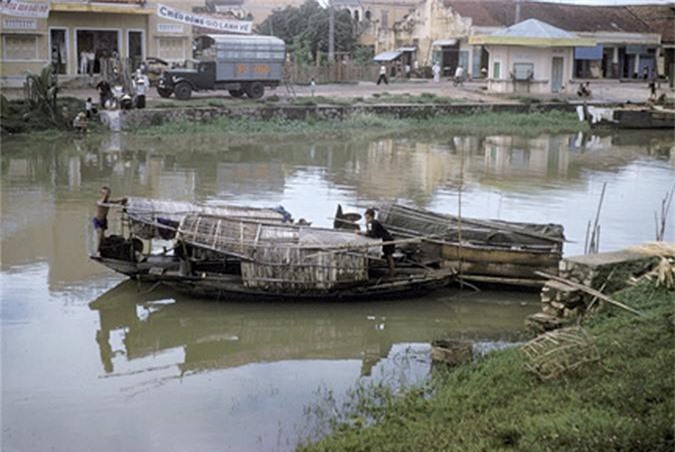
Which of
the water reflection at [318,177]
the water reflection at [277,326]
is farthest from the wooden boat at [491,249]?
the water reflection at [318,177]

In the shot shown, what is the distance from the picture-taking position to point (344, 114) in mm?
36438

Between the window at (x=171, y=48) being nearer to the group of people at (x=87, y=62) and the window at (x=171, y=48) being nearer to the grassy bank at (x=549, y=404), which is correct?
the group of people at (x=87, y=62)

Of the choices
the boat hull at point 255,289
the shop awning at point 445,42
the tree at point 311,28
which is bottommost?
the boat hull at point 255,289

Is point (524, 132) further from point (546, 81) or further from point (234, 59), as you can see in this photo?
point (234, 59)

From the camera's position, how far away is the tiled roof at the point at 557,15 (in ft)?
172

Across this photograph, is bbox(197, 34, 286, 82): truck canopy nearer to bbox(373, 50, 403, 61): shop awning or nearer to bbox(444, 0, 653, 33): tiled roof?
bbox(444, 0, 653, 33): tiled roof

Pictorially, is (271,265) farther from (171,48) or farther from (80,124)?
(171,48)

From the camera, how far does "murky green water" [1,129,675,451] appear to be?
9.41 m

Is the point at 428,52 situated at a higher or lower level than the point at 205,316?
higher

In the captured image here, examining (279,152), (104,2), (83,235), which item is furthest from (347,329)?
(104,2)

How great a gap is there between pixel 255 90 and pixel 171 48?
5280 mm

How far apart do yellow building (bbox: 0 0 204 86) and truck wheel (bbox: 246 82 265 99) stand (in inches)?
188

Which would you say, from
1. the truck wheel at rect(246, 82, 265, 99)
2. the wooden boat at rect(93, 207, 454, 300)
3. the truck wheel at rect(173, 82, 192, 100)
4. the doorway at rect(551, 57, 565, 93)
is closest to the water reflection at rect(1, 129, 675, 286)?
the wooden boat at rect(93, 207, 454, 300)

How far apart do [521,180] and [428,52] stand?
31438 millimetres
